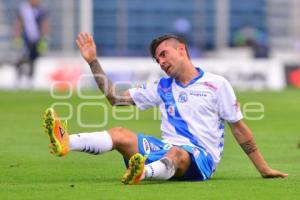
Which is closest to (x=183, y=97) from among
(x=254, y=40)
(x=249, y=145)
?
(x=249, y=145)

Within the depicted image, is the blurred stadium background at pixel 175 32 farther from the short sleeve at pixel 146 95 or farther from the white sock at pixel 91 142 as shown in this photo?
the white sock at pixel 91 142

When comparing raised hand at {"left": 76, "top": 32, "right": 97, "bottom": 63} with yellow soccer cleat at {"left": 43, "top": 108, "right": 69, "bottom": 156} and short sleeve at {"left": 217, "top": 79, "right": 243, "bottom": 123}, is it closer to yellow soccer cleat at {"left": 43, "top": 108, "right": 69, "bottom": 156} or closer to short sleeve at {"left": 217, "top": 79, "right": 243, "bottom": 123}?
yellow soccer cleat at {"left": 43, "top": 108, "right": 69, "bottom": 156}

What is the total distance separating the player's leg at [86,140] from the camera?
874cm

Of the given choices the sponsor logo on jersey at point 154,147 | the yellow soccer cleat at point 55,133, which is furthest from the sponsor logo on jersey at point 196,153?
the yellow soccer cleat at point 55,133

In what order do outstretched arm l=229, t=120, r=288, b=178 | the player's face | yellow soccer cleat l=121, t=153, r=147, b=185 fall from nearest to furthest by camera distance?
yellow soccer cleat l=121, t=153, r=147, b=185, the player's face, outstretched arm l=229, t=120, r=288, b=178

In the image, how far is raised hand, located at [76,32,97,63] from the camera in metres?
9.53

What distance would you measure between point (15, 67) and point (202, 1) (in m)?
10.0

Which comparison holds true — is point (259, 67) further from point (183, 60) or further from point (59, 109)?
point (183, 60)

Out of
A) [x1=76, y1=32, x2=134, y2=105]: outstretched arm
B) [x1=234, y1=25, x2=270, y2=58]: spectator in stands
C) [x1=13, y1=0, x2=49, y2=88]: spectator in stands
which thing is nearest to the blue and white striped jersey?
[x1=76, y1=32, x2=134, y2=105]: outstretched arm

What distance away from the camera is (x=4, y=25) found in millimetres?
40125

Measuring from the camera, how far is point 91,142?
8.97 m

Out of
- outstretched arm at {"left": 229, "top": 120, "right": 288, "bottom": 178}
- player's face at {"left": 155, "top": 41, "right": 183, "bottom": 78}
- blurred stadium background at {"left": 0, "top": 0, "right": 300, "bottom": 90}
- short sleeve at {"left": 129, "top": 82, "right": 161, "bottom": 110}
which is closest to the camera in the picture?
→ player's face at {"left": 155, "top": 41, "right": 183, "bottom": 78}

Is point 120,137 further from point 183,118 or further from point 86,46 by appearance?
Answer: point 86,46

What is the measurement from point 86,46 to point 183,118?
109 centimetres
